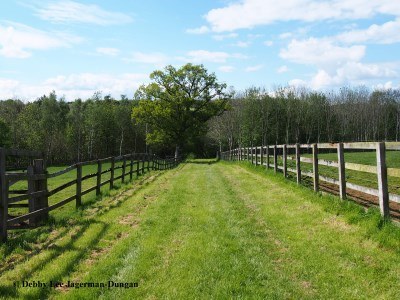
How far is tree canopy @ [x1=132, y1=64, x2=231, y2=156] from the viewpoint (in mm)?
55219

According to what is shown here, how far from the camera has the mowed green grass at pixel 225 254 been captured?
509 centimetres

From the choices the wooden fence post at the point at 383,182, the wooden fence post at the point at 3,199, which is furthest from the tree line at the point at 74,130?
the wooden fence post at the point at 383,182

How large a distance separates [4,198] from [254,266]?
5230 millimetres

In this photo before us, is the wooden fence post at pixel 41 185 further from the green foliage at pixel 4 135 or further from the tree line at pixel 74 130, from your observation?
the tree line at pixel 74 130

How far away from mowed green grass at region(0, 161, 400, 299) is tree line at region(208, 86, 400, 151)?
54672mm

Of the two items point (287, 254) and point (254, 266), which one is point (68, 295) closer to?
point (254, 266)

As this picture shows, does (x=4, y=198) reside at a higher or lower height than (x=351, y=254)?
higher

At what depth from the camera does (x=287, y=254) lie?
256 inches

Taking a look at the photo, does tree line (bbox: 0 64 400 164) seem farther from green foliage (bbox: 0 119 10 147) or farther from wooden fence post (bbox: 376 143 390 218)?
wooden fence post (bbox: 376 143 390 218)

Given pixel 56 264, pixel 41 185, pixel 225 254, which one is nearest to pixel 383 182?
pixel 225 254

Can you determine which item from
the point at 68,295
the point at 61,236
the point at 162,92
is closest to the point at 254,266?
the point at 68,295

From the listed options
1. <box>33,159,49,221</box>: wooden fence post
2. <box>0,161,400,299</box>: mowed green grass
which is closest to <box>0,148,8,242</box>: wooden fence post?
<box>0,161,400,299</box>: mowed green grass

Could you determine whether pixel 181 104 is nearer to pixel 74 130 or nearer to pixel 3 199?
pixel 74 130

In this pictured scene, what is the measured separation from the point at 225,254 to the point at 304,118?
77892 millimetres
